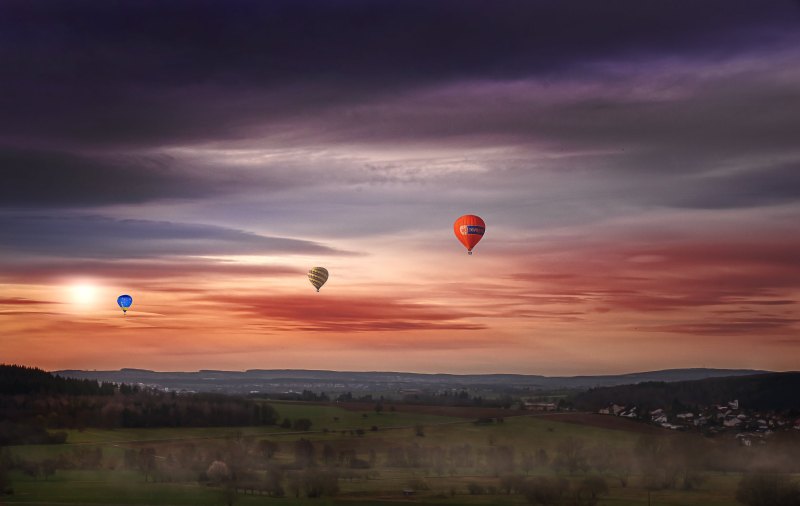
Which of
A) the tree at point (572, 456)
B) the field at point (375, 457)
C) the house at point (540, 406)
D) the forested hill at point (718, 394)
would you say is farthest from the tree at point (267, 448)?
the forested hill at point (718, 394)

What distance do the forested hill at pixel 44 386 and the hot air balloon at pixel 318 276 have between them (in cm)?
7578

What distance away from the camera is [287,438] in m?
155

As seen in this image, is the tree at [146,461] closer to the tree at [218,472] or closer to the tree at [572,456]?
the tree at [218,472]

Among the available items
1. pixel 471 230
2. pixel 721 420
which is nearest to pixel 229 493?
pixel 471 230

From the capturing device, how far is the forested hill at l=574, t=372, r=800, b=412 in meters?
164

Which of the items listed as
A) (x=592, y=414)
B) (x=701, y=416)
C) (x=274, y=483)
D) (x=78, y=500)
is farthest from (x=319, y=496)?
(x=701, y=416)

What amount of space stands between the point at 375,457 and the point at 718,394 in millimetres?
64197

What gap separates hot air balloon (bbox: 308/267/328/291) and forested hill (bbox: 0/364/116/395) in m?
75.8

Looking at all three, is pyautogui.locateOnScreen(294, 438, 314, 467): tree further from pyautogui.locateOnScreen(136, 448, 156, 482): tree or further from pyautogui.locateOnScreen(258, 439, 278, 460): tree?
pyautogui.locateOnScreen(136, 448, 156, 482): tree

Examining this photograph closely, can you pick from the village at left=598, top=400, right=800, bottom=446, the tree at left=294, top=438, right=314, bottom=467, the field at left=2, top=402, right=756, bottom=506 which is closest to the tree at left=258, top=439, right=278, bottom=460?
Answer: the field at left=2, top=402, right=756, bottom=506

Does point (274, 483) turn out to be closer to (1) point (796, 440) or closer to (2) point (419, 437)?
(2) point (419, 437)

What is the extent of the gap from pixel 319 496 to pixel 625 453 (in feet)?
153

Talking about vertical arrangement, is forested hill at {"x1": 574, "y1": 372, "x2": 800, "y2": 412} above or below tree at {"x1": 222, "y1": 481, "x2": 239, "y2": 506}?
above

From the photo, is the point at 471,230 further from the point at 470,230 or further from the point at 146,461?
the point at 146,461
